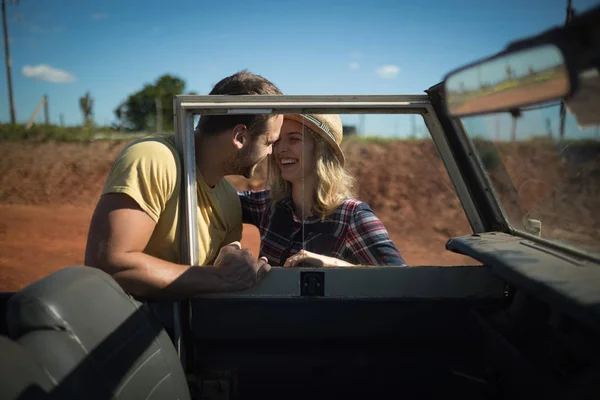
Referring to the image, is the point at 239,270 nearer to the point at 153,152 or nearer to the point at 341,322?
the point at 341,322

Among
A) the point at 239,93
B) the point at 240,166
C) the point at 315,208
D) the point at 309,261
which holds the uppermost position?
the point at 239,93

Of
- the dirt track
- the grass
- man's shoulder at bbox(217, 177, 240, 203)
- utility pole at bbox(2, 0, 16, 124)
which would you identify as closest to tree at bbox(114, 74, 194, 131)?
utility pole at bbox(2, 0, 16, 124)

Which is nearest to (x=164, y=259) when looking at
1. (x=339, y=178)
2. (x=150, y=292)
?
(x=150, y=292)

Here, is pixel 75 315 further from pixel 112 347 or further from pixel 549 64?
pixel 549 64

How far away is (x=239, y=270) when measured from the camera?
188 cm

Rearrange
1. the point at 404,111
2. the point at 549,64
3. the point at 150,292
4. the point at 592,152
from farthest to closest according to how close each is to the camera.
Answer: the point at 404,111
the point at 150,292
the point at 592,152
the point at 549,64

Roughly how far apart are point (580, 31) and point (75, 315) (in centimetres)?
147

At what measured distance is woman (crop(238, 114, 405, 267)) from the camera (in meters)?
2.30

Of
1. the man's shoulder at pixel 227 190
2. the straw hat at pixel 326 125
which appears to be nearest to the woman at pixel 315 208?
the straw hat at pixel 326 125

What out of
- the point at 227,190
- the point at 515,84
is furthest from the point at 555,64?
the point at 227,190

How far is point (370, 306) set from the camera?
6.26 ft

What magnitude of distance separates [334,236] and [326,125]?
0.58 m

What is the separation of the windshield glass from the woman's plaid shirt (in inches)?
24.8

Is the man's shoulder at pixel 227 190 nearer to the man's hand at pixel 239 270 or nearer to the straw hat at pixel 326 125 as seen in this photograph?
the straw hat at pixel 326 125
